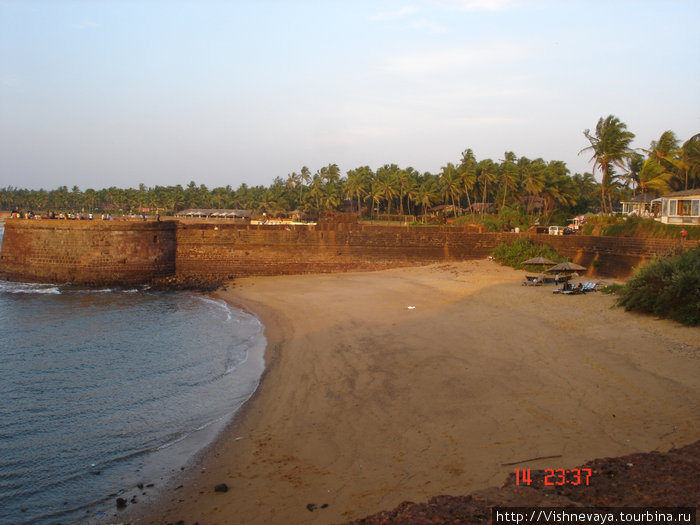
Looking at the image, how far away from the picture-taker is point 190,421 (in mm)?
11047

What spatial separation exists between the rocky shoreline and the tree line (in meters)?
30.9

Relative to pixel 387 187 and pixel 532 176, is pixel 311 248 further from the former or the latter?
pixel 387 187

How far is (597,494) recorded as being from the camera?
18.7ft

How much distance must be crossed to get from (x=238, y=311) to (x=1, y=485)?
49.1ft

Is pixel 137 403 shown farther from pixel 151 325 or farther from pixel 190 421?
pixel 151 325

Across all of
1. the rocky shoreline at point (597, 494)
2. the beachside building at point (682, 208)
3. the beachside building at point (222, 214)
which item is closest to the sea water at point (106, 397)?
the rocky shoreline at point (597, 494)

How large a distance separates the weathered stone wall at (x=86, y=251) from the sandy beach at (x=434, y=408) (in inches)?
654

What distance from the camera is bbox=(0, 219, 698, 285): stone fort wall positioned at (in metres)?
31.7

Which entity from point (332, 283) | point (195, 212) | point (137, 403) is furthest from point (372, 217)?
point (137, 403)

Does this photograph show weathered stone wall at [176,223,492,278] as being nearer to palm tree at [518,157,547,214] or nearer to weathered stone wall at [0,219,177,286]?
weathered stone wall at [0,219,177,286]

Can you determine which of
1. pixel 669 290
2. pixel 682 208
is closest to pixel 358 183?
pixel 682 208

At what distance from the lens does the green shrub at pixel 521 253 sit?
96.0 feet

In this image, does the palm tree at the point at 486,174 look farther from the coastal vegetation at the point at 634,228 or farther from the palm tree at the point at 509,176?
the coastal vegetation at the point at 634,228

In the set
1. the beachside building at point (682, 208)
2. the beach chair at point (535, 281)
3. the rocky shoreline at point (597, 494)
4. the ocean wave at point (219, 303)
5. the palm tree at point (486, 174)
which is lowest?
the ocean wave at point (219, 303)
